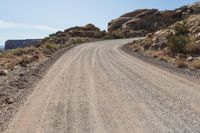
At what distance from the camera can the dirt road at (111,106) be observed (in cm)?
934

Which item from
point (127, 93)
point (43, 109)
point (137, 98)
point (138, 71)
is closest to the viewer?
point (43, 109)

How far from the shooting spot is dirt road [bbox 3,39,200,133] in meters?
9.34

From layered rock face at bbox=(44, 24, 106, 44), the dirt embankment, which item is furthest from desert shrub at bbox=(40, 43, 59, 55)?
layered rock face at bbox=(44, 24, 106, 44)

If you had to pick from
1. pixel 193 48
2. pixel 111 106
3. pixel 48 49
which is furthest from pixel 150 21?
pixel 111 106

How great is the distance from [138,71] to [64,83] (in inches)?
234

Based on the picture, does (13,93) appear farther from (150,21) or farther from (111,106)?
(150,21)

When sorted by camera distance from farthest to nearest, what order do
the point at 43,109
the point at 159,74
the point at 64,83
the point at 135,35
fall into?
the point at 135,35, the point at 159,74, the point at 64,83, the point at 43,109

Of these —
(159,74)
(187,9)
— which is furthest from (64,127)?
(187,9)

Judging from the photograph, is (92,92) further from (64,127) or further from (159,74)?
(159,74)

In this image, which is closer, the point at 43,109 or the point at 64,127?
the point at 64,127

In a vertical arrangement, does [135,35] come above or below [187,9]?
below

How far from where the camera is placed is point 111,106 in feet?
38.7

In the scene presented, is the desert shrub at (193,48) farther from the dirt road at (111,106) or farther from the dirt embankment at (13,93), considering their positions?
the dirt embankment at (13,93)

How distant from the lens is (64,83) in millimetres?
17062
